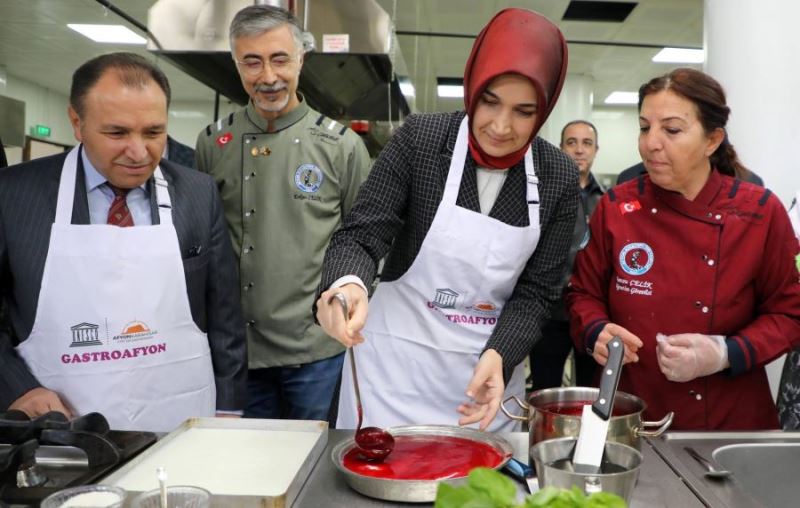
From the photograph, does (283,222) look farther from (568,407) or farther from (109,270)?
(568,407)

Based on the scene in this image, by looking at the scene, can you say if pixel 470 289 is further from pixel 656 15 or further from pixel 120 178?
pixel 656 15

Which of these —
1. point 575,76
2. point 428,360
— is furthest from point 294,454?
point 575,76

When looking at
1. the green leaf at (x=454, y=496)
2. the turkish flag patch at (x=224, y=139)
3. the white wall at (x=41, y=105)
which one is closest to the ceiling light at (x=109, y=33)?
the white wall at (x=41, y=105)

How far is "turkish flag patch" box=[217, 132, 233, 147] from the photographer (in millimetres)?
2145

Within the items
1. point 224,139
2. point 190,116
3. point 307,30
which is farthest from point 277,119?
point 190,116

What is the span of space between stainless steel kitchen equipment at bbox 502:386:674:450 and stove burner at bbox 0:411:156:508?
2.09 ft

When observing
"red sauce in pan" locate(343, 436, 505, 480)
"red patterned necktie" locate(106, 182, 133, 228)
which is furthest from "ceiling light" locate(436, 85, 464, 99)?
"red sauce in pan" locate(343, 436, 505, 480)

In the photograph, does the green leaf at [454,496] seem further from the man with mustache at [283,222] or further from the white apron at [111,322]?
the man with mustache at [283,222]

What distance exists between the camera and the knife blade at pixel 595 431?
887mm

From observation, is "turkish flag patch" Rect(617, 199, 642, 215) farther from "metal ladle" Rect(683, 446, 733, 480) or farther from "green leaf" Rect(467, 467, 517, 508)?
"green leaf" Rect(467, 467, 517, 508)

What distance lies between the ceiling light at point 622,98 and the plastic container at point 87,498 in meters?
10.2

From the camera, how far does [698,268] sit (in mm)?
1548

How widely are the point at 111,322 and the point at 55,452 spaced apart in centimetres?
40

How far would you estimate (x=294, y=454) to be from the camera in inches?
43.7
